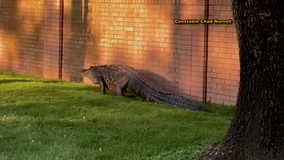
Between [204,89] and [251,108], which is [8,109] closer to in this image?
[204,89]

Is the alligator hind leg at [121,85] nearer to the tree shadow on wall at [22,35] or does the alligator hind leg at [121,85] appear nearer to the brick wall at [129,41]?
the brick wall at [129,41]

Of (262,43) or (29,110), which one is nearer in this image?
(262,43)

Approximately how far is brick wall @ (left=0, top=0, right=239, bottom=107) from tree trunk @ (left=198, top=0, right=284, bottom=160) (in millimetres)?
3930

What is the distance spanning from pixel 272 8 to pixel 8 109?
5.13 m

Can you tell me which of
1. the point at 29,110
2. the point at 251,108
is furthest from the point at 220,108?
the point at 251,108

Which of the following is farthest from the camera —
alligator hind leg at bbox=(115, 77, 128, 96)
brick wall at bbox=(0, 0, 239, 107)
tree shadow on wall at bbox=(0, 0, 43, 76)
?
tree shadow on wall at bbox=(0, 0, 43, 76)

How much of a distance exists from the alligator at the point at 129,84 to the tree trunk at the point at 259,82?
3.77 m

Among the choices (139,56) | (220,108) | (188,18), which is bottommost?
(220,108)

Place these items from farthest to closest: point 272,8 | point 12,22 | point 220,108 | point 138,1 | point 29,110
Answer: point 12,22, point 138,1, point 220,108, point 29,110, point 272,8

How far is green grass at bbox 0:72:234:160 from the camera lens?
637 centimetres

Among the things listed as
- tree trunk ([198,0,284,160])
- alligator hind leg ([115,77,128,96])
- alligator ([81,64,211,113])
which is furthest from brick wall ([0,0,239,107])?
tree trunk ([198,0,284,160])

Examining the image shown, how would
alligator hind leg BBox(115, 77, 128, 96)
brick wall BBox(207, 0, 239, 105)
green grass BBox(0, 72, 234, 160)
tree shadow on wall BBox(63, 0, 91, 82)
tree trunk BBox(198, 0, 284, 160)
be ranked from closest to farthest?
tree trunk BBox(198, 0, 284, 160), green grass BBox(0, 72, 234, 160), brick wall BBox(207, 0, 239, 105), alligator hind leg BBox(115, 77, 128, 96), tree shadow on wall BBox(63, 0, 91, 82)

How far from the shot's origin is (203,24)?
959cm

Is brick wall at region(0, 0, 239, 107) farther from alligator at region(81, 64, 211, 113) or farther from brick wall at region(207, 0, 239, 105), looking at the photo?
alligator at region(81, 64, 211, 113)
